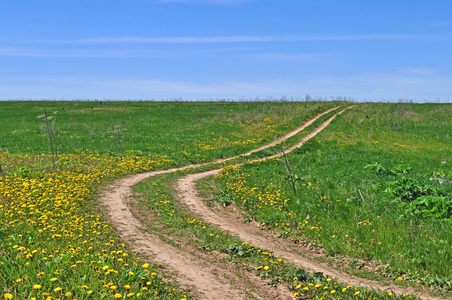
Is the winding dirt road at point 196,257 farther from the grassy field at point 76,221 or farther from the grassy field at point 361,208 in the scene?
the grassy field at point 361,208

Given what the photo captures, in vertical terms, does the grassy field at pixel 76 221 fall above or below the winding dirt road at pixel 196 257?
above

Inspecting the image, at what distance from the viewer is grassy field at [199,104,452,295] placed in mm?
8273

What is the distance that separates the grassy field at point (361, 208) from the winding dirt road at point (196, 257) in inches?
25.8

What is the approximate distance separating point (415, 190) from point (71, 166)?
17.4 meters

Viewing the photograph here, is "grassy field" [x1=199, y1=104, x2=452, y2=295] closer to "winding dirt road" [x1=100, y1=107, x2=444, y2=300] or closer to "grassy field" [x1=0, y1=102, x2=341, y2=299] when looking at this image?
"winding dirt road" [x1=100, y1=107, x2=444, y2=300]

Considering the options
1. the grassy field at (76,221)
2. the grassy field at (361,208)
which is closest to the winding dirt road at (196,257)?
the grassy field at (76,221)

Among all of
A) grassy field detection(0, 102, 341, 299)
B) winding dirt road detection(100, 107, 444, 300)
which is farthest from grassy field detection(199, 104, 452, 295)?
grassy field detection(0, 102, 341, 299)

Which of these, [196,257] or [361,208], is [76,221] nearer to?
[196,257]

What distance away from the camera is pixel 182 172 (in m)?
19.6

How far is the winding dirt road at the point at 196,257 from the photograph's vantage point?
268 inches

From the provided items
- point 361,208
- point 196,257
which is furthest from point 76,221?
point 361,208

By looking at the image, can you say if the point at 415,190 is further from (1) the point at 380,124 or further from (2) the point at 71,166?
(1) the point at 380,124

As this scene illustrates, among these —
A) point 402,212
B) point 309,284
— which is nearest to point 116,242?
point 309,284

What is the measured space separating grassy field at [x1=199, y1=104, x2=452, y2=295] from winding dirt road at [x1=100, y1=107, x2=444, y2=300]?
25.8 inches
